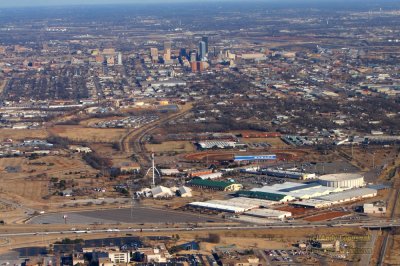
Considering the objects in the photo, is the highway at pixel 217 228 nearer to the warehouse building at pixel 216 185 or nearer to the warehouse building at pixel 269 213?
the warehouse building at pixel 269 213

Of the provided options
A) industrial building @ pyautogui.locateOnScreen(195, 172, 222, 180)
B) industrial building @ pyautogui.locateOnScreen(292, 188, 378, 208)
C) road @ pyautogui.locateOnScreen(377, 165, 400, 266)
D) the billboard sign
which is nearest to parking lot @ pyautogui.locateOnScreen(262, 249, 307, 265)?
road @ pyautogui.locateOnScreen(377, 165, 400, 266)

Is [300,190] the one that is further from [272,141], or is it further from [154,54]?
[154,54]

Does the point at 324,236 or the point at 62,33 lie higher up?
the point at 324,236

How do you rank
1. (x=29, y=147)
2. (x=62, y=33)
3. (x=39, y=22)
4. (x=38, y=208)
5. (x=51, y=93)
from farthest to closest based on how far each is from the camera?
1. (x=39, y=22)
2. (x=62, y=33)
3. (x=51, y=93)
4. (x=29, y=147)
5. (x=38, y=208)

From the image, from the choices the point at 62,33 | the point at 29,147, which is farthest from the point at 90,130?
the point at 62,33

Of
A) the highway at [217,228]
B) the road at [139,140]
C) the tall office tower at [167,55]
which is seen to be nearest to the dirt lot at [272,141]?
the road at [139,140]

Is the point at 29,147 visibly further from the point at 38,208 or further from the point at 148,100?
the point at 148,100

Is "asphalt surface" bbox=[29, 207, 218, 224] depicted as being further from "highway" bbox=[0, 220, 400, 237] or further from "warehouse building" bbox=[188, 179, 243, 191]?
"warehouse building" bbox=[188, 179, 243, 191]

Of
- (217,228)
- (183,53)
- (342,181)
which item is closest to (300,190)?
(342,181)
